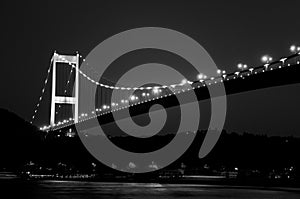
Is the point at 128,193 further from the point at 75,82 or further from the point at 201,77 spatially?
the point at 75,82

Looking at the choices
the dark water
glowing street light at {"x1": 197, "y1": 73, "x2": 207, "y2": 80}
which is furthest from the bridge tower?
the dark water

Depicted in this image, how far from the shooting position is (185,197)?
18938 mm

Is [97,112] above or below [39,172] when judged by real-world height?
above

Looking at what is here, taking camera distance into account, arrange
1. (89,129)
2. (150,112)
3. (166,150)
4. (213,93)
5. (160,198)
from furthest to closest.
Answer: (166,150), (89,129), (150,112), (213,93), (160,198)

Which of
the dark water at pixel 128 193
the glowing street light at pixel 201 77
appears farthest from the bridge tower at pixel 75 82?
the dark water at pixel 128 193

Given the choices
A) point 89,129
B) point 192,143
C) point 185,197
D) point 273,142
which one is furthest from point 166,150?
point 185,197

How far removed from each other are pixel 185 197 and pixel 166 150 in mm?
43308

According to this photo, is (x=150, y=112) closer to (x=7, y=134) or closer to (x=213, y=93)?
(x=213, y=93)

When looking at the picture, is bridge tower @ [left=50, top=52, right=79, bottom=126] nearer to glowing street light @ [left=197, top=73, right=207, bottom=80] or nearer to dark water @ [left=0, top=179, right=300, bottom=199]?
glowing street light @ [left=197, top=73, right=207, bottom=80]

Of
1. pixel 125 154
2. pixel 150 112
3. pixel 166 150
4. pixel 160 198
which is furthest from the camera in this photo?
pixel 166 150

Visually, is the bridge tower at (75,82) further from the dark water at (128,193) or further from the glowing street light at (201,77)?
the dark water at (128,193)

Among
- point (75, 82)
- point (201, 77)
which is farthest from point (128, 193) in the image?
point (75, 82)

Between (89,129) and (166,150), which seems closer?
(89,129)

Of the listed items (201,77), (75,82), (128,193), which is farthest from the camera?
(75,82)
